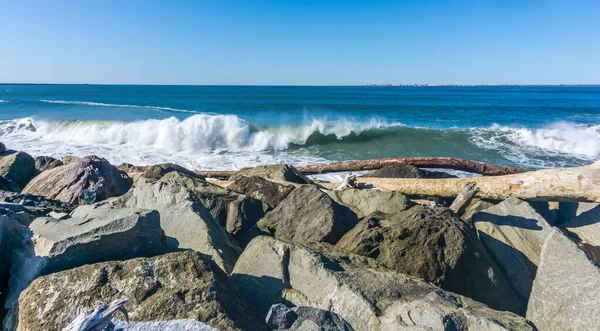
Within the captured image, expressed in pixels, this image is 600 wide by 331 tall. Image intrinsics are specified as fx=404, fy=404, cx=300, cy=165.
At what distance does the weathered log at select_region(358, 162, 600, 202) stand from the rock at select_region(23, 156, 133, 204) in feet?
16.0

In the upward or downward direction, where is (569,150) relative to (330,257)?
downward

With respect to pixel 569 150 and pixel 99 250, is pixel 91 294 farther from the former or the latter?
pixel 569 150

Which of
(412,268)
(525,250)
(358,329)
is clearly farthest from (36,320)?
(525,250)

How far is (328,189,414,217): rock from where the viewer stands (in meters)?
5.11

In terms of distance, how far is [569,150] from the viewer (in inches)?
658

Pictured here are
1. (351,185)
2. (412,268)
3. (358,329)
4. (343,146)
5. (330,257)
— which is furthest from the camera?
(343,146)

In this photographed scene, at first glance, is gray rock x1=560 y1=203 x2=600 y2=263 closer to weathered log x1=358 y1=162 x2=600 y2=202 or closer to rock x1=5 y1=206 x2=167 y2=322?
weathered log x1=358 y1=162 x2=600 y2=202

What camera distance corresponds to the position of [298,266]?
10.2 feet

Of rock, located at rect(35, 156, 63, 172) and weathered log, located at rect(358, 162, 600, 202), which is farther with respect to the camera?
rock, located at rect(35, 156, 63, 172)

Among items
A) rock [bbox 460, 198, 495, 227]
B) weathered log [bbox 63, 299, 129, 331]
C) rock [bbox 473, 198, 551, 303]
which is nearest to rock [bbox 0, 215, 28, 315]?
weathered log [bbox 63, 299, 129, 331]

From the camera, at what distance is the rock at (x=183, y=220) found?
12.1 ft

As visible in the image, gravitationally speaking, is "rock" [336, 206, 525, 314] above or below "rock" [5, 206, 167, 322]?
below

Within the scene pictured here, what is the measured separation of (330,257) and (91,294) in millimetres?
1783

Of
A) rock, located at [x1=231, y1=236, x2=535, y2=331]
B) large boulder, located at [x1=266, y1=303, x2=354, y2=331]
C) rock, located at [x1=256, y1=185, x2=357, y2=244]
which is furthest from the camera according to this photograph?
rock, located at [x1=256, y1=185, x2=357, y2=244]
